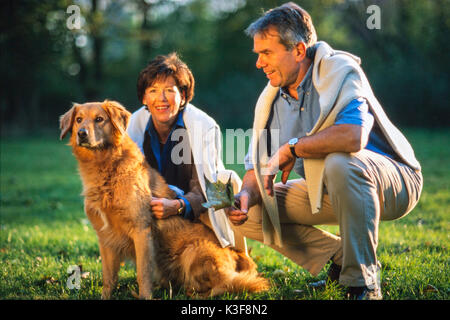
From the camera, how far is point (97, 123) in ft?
11.3

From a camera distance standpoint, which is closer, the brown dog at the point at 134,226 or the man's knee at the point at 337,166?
the man's knee at the point at 337,166

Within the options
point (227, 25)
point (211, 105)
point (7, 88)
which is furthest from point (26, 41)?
point (227, 25)

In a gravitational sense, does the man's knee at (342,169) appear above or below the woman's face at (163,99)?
below

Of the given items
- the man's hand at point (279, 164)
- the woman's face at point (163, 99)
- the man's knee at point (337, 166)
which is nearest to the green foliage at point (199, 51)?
the woman's face at point (163, 99)

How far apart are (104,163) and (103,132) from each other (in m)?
0.24

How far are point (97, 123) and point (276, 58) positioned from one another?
Result: 1433 millimetres

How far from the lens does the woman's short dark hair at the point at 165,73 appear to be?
12.5 feet

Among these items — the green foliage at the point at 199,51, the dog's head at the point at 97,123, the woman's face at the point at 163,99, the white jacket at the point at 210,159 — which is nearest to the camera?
the dog's head at the point at 97,123

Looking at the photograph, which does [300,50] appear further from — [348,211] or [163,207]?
[163,207]

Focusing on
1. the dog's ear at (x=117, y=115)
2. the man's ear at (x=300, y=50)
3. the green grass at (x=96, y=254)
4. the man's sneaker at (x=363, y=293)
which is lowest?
the green grass at (x=96, y=254)

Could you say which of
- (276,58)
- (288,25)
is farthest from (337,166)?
(288,25)

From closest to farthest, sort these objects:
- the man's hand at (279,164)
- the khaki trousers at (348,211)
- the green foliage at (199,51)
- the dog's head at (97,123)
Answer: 1. the khaki trousers at (348,211)
2. the man's hand at (279,164)
3. the dog's head at (97,123)
4. the green foliage at (199,51)

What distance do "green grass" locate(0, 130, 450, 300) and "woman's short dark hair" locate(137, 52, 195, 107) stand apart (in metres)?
1.66

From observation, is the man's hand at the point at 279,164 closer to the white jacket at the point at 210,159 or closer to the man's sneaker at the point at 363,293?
the white jacket at the point at 210,159
